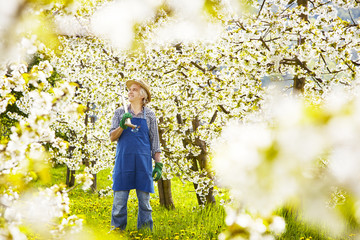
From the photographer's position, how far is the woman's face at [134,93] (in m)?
4.35

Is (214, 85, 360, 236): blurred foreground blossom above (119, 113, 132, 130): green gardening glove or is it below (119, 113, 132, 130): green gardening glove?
below

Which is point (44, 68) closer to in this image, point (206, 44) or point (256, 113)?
point (256, 113)

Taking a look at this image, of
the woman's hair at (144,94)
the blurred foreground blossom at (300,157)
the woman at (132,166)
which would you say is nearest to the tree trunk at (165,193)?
the woman at (132,166)

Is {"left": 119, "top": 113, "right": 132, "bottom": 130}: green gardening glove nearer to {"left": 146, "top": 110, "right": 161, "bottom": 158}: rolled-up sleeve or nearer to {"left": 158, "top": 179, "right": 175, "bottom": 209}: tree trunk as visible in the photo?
{"left": 146, "top": 110, "right": 161, "bottom": 158}: rolled-up sleeve

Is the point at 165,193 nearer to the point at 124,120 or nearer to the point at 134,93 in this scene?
the point at 134,93

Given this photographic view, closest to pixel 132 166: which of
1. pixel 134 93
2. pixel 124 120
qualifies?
pixel 124 120

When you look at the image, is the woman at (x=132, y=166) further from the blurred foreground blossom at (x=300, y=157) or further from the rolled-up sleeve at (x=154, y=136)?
the blurred foreground blossom at (x=300, y=157)

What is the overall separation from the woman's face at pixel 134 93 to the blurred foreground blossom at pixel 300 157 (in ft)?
12.5

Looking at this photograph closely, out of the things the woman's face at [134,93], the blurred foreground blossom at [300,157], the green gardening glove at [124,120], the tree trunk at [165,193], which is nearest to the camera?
the blurred foreground blossom at [300,157]

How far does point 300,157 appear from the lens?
0.57 metres

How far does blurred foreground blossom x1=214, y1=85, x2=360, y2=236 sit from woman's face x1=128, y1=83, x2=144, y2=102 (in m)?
3.82

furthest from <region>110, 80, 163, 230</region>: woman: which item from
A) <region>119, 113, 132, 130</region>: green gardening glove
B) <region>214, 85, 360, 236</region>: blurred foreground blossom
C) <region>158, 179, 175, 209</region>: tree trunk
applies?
<region>214, 85, 360, 236</region>: blurred foreground blossom

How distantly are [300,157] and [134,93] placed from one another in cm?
393

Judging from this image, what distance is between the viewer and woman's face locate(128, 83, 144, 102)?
4.35m
